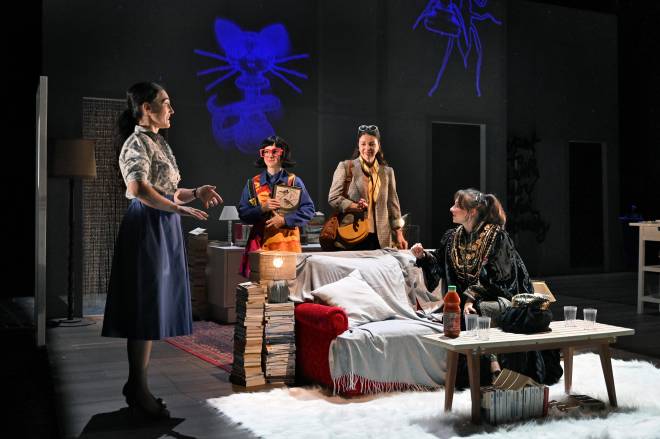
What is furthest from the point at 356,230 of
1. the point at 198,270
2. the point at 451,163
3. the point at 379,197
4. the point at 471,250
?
the point at 451,163

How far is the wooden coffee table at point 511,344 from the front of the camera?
3727mm

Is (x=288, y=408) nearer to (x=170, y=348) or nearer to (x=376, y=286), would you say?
(x=376, y=286)

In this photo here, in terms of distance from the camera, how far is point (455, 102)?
9828 mm

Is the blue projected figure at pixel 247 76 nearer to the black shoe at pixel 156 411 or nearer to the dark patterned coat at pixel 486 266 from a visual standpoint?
the dark patterned coat at pixel 486 266

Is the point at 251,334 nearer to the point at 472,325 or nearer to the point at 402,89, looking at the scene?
the point at 472,325

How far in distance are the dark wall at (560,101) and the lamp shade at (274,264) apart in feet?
23.7

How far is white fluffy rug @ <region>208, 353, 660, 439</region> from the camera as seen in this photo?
3645 millimetres

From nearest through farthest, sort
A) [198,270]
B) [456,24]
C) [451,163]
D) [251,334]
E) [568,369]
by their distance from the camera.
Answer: [568,369]
[251,334]
[198,270]
[456,24]
[451,163]

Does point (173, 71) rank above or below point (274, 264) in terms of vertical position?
above

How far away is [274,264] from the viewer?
4.71 m

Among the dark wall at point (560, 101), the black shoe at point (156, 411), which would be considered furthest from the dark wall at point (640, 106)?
the black shoe at point (156, 411)

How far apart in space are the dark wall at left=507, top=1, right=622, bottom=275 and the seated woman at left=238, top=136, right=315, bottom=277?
6237 millimetres

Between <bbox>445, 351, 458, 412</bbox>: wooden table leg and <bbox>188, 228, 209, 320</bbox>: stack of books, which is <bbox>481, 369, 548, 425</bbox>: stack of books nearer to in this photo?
<bbox>445, 351, 458, 412</bbox>: wooden table leg

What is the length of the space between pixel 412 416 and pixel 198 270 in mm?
4206
